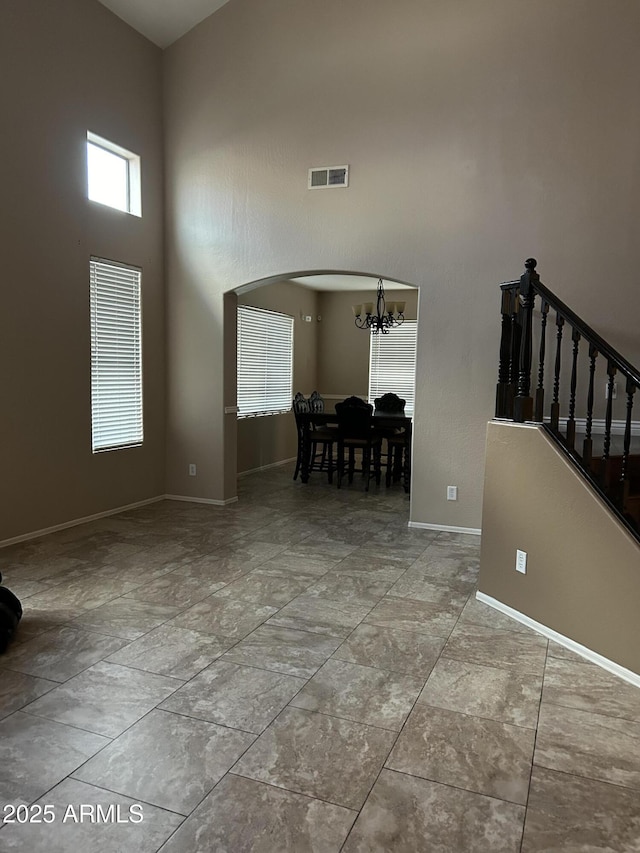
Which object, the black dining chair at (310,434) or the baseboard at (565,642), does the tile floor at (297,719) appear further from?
the black dining chair at (310,434)

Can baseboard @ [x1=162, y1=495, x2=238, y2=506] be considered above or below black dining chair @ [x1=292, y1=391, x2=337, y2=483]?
below

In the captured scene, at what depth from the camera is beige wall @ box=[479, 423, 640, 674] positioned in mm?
2850

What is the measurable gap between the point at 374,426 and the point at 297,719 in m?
5.09

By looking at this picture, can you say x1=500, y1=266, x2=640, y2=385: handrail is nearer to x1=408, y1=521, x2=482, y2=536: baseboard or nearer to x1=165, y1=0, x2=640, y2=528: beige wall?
x1=165, y1=0, x2=640, y2=528: beige wall

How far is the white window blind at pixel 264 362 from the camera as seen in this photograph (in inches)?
312

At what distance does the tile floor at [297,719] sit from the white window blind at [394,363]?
582 cm

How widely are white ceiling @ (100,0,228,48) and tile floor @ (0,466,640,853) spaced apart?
15.7 ft

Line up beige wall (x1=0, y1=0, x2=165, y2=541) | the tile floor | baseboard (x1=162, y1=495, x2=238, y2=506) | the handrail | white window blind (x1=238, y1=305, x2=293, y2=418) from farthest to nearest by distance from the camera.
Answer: white window blind (x1=238, y1=305, x2=293, y2=418)
baseboard (x1=162, y1=495, x2=238, y2=506)
beige wall (x1=0, y1=0, x2=165, y2=541)
the handrail
the tile floor

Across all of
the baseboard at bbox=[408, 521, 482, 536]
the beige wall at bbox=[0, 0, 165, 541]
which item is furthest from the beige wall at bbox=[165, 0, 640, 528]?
the beige wall at bbox=[0, 0, 165, 541]

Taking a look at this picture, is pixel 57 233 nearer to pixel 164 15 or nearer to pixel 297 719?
pixel 164 15

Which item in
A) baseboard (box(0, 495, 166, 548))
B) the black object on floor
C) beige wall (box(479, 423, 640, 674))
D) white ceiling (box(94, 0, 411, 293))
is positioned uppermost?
Answer: white ceiling (box(94, 0, 411, 293))

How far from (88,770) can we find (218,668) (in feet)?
2.64

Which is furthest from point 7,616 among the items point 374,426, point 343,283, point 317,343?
point 317,343

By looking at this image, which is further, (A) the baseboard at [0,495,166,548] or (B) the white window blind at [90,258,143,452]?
(B) the white window blind at [90,258,143,452]
